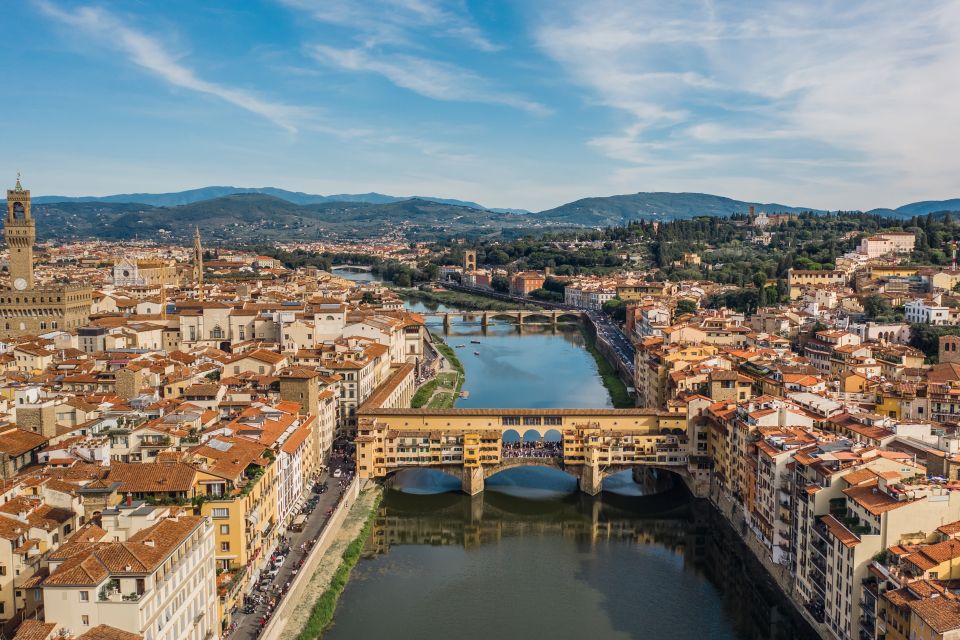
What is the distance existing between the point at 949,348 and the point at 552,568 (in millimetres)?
19165

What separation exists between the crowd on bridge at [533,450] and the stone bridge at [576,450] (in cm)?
20

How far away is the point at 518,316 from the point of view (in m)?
61.4

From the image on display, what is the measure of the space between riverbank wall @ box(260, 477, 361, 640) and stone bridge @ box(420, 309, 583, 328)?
3860 cm

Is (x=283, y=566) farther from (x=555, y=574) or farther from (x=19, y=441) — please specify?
(x=19, y=441)

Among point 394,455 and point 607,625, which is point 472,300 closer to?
point 394,455

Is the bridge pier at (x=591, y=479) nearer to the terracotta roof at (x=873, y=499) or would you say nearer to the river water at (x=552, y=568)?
the river water at (x=552, y=568)

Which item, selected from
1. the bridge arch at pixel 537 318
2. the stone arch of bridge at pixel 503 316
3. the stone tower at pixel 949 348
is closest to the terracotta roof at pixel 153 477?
the stone tower at pixel 949 348

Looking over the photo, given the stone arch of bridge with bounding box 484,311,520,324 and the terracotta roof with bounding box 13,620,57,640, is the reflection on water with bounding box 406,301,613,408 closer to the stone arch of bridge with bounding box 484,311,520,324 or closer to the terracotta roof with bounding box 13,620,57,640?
the stone arch of bridge with bounding box 484,311,520,324

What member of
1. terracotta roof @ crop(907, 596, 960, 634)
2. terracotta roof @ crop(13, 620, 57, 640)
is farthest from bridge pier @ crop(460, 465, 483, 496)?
terracotta roof @ crop(13, 620, 57, 640)

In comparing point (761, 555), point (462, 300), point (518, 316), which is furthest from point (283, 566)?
point (462, 300)

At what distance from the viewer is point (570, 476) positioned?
23.5 metres

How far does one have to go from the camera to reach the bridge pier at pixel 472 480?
21.8 m

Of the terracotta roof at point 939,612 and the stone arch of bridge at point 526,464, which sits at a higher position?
the terracotta roof at point 939,612

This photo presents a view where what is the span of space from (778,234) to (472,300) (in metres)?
30.7
